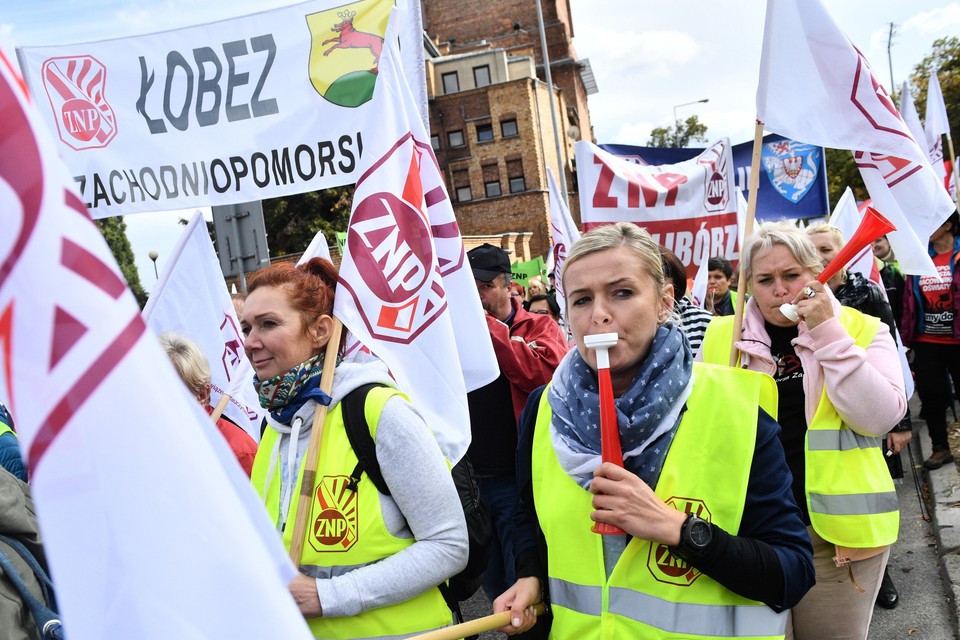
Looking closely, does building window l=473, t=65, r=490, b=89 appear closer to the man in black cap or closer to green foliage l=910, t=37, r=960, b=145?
green foliage l=910, t=37, r=960, b=145

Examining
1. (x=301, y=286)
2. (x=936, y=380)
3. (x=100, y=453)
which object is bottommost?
(x=936, y=380)

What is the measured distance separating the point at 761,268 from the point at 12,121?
270 cm

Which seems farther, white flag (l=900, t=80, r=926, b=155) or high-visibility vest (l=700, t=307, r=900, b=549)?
white flag (l=900, t=80, r=926, b=155)

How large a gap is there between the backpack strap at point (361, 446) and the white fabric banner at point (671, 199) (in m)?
3.71

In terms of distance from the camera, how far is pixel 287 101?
3652mm

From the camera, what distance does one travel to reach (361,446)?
2268 millimetres

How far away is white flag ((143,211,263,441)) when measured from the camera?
439 centimetres

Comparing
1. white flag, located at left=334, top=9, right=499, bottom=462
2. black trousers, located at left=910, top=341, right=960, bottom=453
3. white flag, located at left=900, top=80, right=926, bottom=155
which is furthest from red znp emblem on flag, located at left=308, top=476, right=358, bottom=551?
white flag, located at left=900, top=80, right=926, bottom=155

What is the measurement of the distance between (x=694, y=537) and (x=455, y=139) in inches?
1727

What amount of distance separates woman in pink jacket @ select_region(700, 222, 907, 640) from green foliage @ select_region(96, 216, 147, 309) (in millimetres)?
60333

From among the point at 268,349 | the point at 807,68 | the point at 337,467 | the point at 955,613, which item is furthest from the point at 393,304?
the point at 955,613

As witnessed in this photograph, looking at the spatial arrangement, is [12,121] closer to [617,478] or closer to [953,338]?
[617,478]

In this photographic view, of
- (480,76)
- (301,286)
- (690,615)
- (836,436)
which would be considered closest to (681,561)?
(690,615)

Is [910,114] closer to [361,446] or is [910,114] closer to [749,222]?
[749,222]
